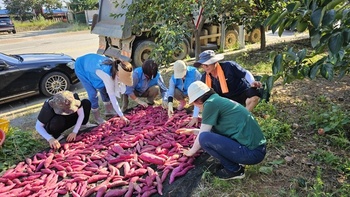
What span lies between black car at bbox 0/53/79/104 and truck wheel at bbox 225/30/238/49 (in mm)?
5489

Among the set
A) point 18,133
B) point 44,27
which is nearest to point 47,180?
point 18,133

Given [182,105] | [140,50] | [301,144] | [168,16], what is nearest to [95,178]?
[182,105]

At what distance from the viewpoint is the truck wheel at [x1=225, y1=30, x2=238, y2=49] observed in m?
9.65

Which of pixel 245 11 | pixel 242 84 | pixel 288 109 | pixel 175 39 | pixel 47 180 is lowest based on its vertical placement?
pixel 47 180

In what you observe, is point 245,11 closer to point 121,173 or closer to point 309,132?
point 309,132

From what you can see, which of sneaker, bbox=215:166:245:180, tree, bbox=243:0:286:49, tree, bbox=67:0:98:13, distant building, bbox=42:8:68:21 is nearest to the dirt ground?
sneaker, bbox=215:166:245:180

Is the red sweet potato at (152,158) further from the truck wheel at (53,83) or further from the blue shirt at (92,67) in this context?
the truck wheel at (53,83)

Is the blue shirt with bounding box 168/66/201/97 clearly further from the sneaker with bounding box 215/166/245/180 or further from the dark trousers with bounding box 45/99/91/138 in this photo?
the sneaker with bounding box 215/166/245/180

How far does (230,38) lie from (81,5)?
1122 inches

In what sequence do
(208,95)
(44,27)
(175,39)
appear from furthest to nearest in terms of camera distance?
(44,27), (175,39), (208,95)

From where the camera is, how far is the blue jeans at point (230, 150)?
2498 mm

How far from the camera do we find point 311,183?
261 centimetres

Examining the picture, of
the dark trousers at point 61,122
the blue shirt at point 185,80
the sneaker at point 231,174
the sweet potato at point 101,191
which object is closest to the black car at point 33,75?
the dark trousers at point 61,122

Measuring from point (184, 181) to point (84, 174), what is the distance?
42.9 inches
